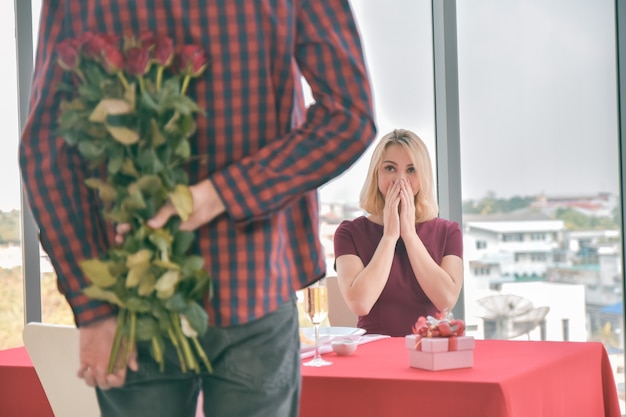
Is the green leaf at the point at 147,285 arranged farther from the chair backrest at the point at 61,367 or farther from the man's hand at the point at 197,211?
the chair backrest at the point at 61,367

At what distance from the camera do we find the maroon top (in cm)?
326

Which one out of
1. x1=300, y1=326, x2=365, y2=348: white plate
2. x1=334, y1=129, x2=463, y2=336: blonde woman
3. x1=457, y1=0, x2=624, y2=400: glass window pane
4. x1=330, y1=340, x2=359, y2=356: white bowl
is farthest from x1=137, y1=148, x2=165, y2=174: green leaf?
x1=457, y1=0, x2=624, y2=400: glass window pane

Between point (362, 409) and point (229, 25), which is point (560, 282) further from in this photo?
point (229, 25)

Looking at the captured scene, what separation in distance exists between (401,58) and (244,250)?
3549 millimetres

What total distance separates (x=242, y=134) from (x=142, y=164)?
148mm

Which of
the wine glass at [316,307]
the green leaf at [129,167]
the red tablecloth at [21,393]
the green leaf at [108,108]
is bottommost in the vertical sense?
the red tablecloth at [21,393]

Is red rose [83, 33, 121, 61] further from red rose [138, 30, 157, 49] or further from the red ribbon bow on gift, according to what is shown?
the red ribbon bow on gift

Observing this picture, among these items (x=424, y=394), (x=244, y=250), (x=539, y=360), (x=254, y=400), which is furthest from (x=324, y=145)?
(x=539, y=360)

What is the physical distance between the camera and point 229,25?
1120 millimetres

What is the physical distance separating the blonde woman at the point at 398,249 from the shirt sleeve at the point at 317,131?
2.09 metres

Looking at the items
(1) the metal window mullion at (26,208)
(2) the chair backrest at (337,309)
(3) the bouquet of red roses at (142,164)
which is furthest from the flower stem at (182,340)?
(1) the metal window mullion at (26,208)

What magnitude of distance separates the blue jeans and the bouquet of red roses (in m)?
0.04

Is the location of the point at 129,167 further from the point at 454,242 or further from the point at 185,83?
the point at 454,242

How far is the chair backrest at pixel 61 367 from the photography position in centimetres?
208
